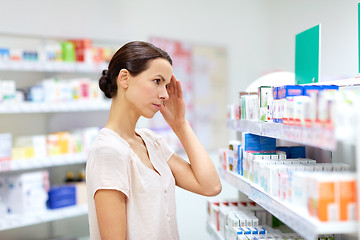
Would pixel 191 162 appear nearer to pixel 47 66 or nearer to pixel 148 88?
pixel 148 88

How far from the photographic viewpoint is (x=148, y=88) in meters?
1.98

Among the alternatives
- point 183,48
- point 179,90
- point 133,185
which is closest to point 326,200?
point 133,185

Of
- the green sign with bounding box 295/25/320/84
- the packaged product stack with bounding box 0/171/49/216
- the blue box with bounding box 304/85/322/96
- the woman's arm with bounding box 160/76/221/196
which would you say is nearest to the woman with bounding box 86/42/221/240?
the woman's arm with bounding box 160/76/221/196

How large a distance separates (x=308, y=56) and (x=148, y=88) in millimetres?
984

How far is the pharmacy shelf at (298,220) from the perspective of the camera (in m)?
1.39

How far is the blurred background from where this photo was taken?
14.1ft

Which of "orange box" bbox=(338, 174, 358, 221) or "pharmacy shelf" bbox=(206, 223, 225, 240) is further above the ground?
"orange box" bbox=(338, 174, 358, 221)

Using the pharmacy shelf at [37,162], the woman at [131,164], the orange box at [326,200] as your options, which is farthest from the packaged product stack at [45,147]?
the orange box at [326,200]

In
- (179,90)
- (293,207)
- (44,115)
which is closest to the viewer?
(293,207)

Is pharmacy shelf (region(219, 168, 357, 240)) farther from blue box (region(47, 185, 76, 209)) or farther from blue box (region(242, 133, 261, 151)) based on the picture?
blue box (region(47, 185, 76, 209))

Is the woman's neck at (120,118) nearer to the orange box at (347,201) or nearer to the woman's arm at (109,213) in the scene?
the woman's arm at (109,213)

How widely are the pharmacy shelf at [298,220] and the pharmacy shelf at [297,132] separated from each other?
27 cm

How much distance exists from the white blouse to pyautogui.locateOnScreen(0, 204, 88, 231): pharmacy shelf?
206cm

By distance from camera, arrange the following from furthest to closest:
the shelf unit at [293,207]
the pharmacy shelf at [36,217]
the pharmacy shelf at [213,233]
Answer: the pharmacy shelf at [36,217], the pharmacy shelf at [213,233], the shelf unit at [293,207]
